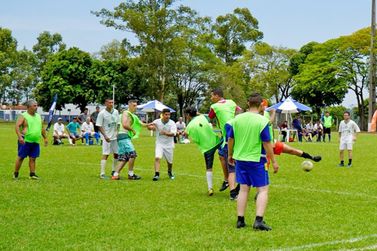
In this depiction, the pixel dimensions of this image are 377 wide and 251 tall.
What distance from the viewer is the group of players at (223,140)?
25.3ft

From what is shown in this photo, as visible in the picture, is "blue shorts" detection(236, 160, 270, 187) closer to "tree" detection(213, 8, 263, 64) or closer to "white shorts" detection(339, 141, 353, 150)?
"white shorts" detection(339, 141, 353, 150)

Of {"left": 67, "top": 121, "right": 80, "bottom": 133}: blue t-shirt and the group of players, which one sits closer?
the group of players

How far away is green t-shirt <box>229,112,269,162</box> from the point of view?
7695 mm

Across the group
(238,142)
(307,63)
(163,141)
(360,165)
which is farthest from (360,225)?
(307,63)

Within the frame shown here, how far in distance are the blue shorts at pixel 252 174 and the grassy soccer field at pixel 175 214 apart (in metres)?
0.64

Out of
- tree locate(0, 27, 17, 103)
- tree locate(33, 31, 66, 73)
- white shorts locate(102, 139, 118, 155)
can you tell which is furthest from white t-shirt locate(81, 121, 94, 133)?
tree locate(33, 31, 66, 73)

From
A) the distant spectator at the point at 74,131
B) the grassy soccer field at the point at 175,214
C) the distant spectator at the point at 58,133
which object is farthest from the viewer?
the distant spectator at the point at 74,131

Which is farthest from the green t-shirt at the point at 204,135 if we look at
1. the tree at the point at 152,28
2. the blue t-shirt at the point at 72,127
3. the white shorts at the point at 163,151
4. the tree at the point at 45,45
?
the tree at the point at 45,45

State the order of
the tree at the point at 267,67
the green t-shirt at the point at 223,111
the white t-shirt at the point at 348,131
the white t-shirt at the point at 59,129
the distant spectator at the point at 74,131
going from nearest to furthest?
the green t-shirt at the point at 223,111 < the white t-shirt at the point at 348,131 < the white t-shirt at the point at 59,129 < the distant spectator at the point at 74,131 < the tree at the point at 267,67

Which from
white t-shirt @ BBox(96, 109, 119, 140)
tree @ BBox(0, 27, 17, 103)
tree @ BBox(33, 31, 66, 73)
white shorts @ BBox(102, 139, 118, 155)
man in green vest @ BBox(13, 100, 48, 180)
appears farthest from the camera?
tree @ BBox(33, 31, 66, 73)

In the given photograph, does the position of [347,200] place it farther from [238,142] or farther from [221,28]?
[221,28]

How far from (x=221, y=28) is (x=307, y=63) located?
1456 cm

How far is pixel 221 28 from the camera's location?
80.5 meters

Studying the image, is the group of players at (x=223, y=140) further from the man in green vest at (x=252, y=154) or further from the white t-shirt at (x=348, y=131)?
the white t-shirt at (x=348, y=131)
